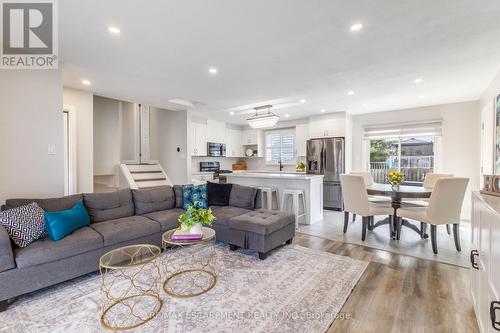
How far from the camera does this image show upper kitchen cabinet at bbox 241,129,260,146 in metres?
7.95

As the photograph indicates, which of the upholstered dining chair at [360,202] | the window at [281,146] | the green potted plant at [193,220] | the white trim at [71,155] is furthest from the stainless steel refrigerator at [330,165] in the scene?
the white trim at [71,155]

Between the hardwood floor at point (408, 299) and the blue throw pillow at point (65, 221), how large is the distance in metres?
2.71

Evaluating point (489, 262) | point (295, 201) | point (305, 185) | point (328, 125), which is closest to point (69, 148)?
point (295, 201)

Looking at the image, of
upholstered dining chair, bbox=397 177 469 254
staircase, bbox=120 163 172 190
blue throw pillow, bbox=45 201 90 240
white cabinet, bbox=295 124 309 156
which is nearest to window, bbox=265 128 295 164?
white cabinet, bbox=295 124 309 156

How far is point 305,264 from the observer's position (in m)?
2.81

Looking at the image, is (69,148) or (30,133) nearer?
(30,133)

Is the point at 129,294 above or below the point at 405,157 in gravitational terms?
below

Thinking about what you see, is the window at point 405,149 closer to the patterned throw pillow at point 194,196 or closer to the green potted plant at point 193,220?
the patterned throw pillow at point 194,196

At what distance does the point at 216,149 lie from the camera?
7066 mm

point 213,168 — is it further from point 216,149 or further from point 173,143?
point 173,143

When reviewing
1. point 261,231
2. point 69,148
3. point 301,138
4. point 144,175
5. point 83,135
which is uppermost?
point 301,138

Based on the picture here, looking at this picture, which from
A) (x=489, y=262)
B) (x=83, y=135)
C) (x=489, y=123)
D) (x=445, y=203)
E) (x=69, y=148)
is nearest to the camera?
(x=489, y=262)

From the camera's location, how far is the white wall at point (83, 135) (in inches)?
165

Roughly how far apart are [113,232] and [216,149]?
15.1ft
